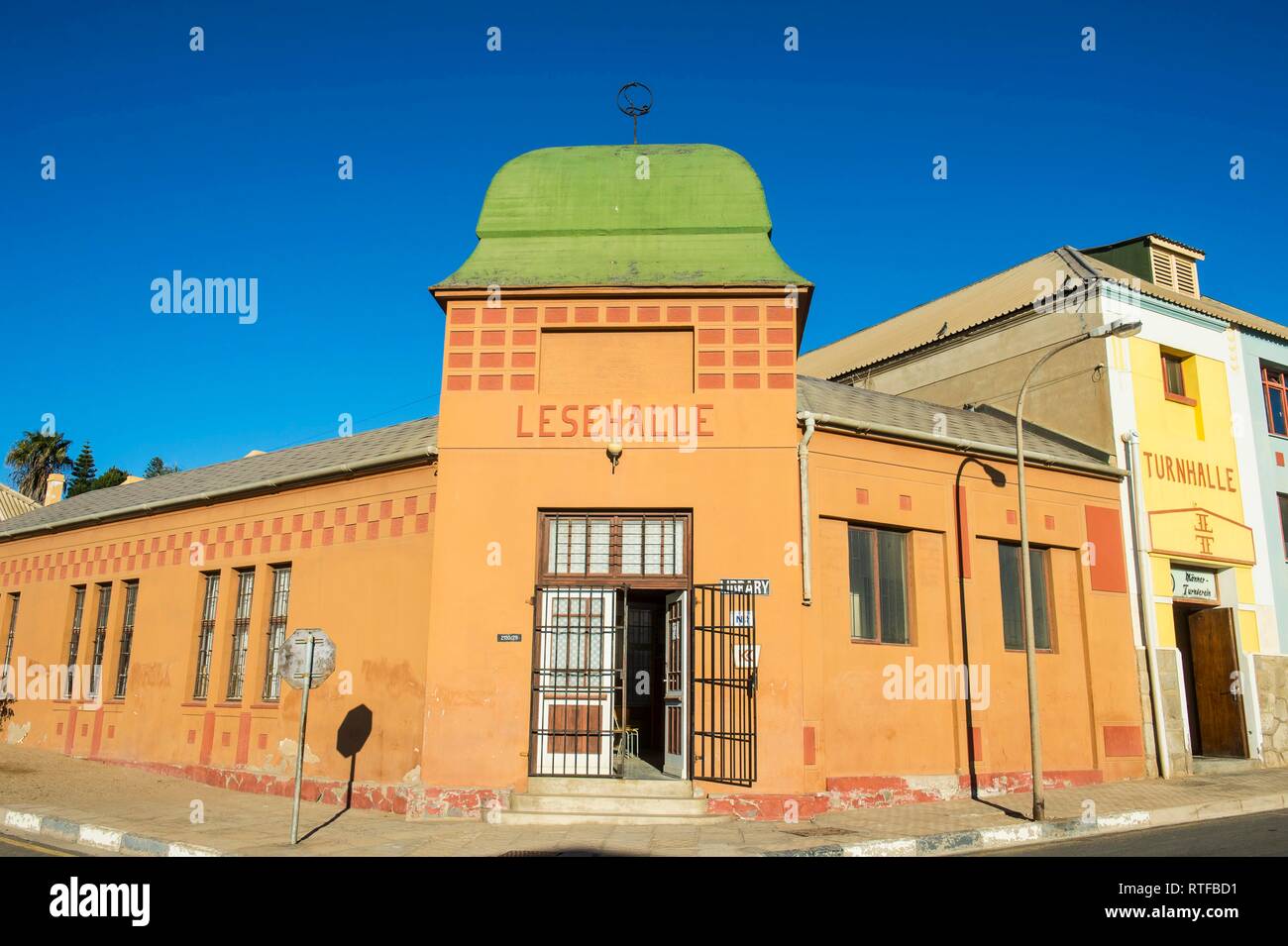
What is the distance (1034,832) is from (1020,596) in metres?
4.99

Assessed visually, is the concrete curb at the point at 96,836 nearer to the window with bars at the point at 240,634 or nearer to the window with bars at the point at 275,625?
the window with bars at the point at 275,625

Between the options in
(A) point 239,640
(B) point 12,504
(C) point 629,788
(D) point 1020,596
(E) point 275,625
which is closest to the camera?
(C) point 629,788

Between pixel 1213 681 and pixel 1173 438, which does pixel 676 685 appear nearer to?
pixel 1213 681

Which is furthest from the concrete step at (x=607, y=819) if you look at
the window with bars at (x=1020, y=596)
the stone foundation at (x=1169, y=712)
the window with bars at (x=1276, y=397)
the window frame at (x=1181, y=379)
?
the window with bars at (x=1276, y=397)

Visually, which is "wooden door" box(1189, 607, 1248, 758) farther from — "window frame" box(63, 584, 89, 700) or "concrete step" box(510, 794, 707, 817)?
"window frame" box(63, 584, 89, 700)

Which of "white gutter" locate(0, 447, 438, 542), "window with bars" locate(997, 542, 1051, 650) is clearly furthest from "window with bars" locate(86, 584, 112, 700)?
"window with bars" locate(997, 542, 1051, 650)

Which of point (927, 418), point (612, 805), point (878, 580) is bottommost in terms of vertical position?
point (612, 805)

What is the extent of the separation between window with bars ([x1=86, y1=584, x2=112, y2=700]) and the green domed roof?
11.3 metres

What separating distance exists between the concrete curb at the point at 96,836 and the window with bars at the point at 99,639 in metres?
6.60

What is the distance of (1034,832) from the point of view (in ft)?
36.8

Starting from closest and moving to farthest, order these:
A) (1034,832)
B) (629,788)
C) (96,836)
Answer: (96,836)
(1034,832)
(629,788)

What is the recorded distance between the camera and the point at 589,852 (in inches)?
366

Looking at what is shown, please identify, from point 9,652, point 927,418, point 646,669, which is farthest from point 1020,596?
point 9,652
